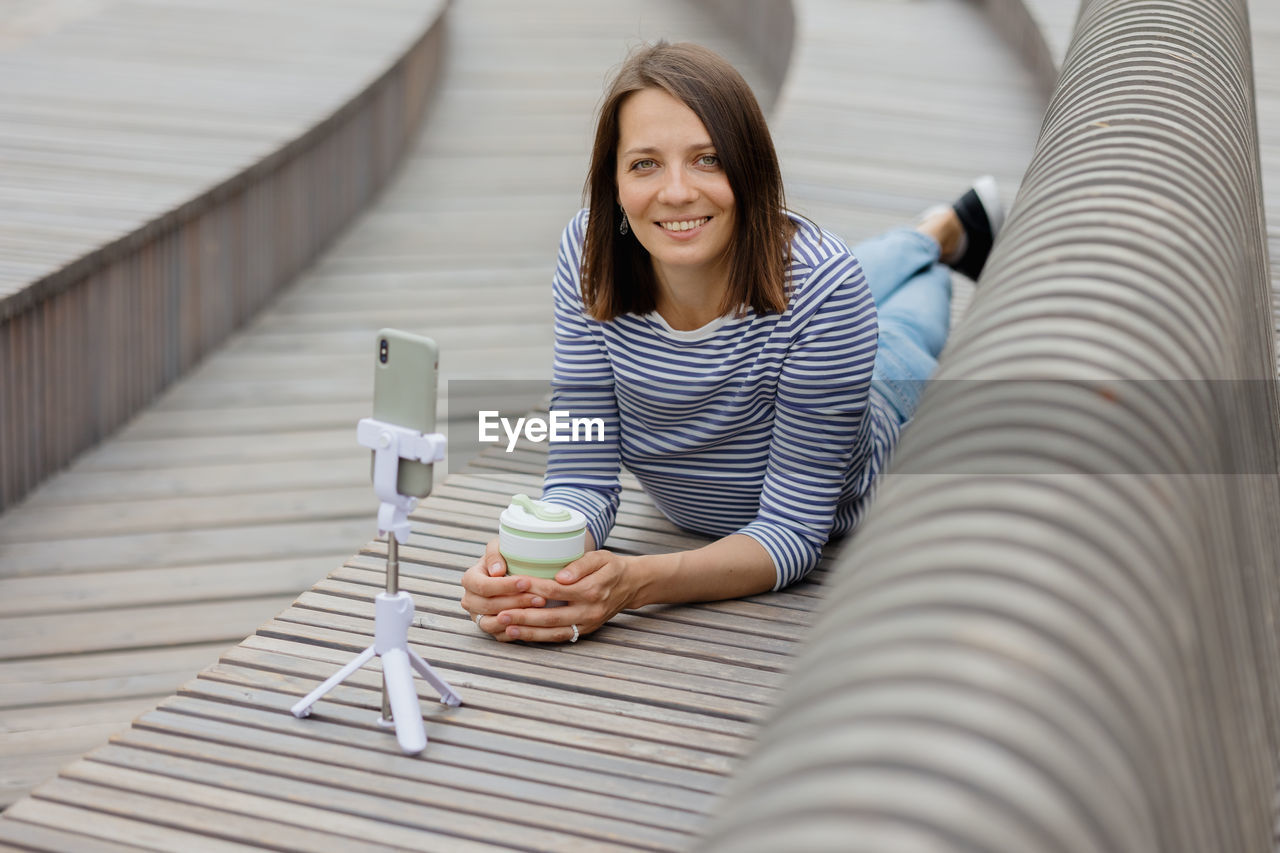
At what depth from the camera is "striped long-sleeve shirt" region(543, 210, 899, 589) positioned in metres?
2.36

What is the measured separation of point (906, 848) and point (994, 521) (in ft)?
0.90

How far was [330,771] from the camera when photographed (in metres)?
1.88

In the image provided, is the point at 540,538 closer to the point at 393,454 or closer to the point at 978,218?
the point at 393,454

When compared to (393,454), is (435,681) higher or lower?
lower

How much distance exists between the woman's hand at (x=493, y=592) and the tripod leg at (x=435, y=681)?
0.18 metres

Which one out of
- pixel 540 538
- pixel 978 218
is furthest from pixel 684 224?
pixel 978 218

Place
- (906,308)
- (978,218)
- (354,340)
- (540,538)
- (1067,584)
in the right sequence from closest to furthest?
1. (1067,584)
2. (540,538)
3. (906,308)
4. (978,218)
5. (354,340)

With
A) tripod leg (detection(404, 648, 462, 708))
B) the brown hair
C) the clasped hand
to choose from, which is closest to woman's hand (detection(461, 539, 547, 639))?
the clasped hand

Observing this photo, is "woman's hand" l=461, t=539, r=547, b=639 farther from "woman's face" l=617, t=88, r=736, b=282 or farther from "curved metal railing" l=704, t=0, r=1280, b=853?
"curved metal railing" l=704, t=0, r=1280, b=853

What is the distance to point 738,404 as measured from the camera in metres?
2.44

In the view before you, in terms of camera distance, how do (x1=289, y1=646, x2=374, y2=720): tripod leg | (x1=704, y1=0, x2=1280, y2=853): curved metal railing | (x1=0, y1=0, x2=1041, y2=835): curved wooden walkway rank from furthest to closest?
1. (x1=0, y1=0, x2=1041, y2=835): curved wooden walkway
2. (x1=289, y1=646, x2=374, y2=720): tripod leg
3. (x1=704, y1=0, x2=1280, y2=853): curved metal railing

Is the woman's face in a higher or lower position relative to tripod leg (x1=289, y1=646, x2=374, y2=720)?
higher

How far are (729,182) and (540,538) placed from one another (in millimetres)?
610

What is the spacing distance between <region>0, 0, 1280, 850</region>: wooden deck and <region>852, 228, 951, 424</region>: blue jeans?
1.93 feet
